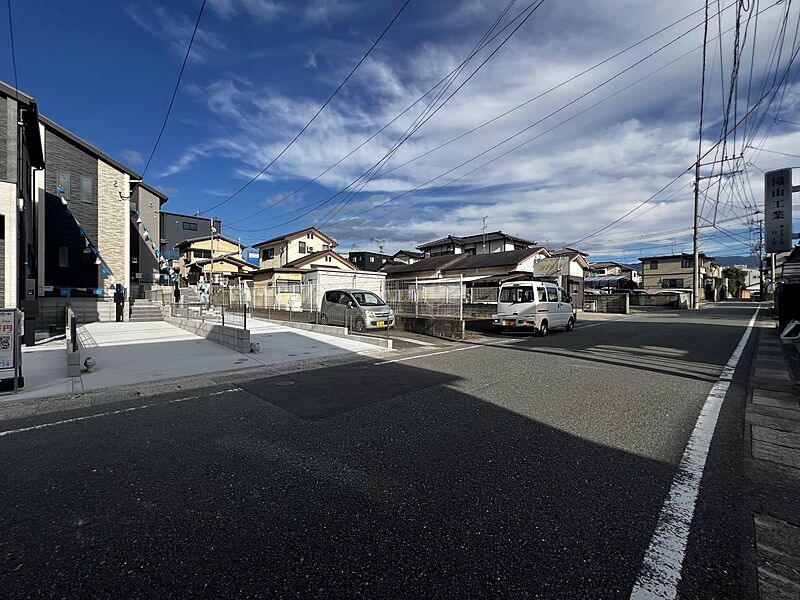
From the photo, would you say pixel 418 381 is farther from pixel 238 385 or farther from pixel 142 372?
pixel 142 372

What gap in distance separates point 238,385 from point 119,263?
17.2m

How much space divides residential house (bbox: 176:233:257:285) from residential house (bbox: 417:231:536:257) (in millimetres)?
21162

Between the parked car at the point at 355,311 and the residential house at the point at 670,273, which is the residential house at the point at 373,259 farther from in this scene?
the parked car at the point at 355,311

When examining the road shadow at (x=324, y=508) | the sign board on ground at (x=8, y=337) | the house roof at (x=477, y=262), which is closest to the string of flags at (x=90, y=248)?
the sign board on ground at (x=8, y=337)

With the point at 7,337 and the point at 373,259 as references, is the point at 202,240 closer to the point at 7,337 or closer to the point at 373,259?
the point at 373,259

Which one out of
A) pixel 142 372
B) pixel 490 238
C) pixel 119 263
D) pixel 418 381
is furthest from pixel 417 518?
pixel 490 238

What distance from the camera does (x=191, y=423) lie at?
4289 mm

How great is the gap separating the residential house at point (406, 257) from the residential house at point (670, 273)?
102 feet

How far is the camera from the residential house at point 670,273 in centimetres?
4847

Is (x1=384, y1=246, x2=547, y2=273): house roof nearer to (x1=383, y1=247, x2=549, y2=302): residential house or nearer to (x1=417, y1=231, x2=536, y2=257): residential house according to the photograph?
(x1=383, y1=247, x2=549, y2=302): residential house

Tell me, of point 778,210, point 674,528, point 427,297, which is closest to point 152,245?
point 427,297

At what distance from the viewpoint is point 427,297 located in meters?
14.4

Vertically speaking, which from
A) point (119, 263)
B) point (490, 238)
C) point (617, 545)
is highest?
point (490, 238)

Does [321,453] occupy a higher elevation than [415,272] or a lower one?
lower
